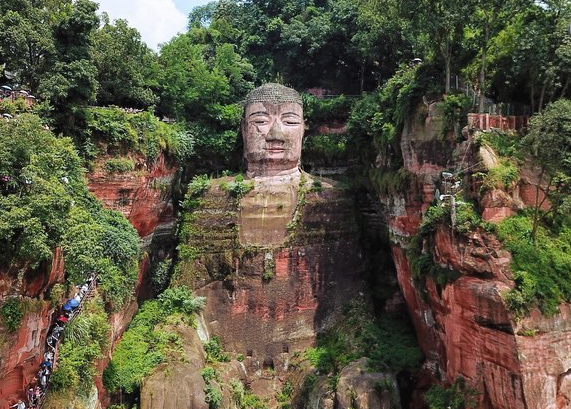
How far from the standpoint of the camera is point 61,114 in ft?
66.1

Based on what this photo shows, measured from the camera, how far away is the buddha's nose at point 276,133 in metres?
25.2

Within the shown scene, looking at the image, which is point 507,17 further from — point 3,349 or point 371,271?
point 3,349

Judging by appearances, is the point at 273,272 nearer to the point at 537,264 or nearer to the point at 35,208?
the point at 537,264

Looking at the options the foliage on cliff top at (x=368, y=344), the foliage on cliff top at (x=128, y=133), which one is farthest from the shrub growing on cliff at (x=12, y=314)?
the foliage on cliff top at (x=368, y=344)

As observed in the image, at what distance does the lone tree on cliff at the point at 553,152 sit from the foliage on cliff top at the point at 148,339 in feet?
43.1

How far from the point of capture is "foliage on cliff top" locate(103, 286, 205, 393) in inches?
731

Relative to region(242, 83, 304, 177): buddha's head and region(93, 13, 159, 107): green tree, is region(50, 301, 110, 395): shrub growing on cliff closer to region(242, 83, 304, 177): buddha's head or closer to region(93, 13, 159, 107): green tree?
region(242, 83, 304, 177): buddha's head

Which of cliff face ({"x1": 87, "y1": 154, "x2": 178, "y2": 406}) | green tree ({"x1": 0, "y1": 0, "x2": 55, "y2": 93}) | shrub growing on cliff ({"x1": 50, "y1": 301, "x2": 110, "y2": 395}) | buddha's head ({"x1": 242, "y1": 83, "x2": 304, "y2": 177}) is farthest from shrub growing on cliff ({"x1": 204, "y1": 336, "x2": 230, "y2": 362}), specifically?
green tree ({"x1": 0, "y1": 0, "x2": 55, "y2": 93})

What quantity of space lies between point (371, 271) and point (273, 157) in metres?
7.06

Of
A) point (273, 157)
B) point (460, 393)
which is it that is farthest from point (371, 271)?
point (460, 393)

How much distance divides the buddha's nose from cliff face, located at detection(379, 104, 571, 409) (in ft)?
23.0

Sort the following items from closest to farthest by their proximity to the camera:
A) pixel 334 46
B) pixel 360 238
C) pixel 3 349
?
pixel 3 349 → pixel 360 238 → pixel 334 46

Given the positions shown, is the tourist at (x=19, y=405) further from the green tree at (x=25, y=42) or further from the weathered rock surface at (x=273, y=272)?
the green tree at (x=25, y=42)

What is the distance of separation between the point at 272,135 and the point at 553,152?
13.3 m
